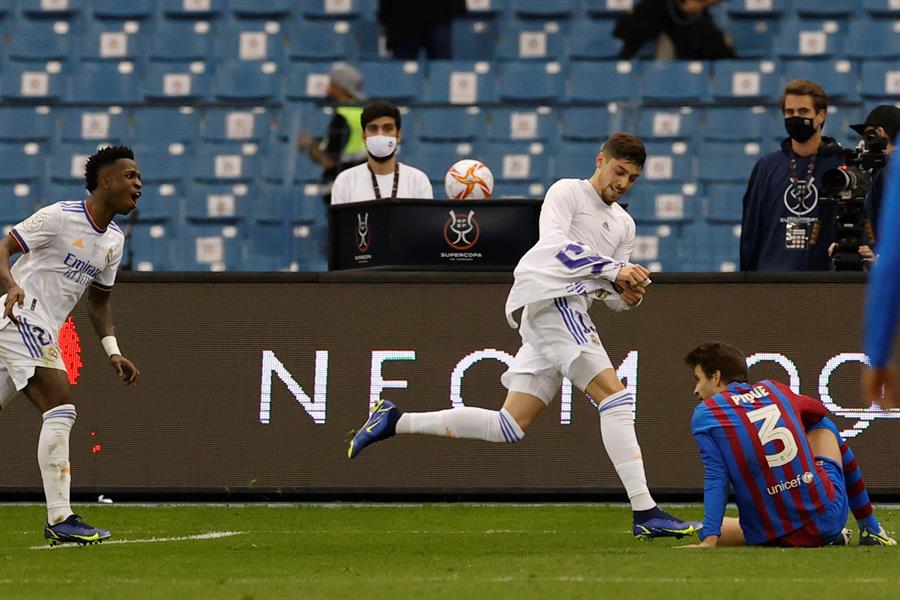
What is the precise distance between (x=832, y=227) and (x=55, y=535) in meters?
5.73

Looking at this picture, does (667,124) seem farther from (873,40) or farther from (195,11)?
(195,11)

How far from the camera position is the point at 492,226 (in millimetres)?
11328

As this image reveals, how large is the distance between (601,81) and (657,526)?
35.1ft

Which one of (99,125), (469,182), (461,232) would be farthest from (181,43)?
(461,232)

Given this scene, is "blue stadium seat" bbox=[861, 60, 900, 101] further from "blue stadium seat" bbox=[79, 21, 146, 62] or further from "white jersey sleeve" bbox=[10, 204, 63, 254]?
"white jersey sleeve" bbox=[10, 204, 63, 254]

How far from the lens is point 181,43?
19703 millimetres

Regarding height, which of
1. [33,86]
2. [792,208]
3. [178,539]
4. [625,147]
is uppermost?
[33,86]

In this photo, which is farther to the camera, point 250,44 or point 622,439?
point 250,44

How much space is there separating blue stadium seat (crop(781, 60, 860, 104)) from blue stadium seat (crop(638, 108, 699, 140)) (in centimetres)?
304

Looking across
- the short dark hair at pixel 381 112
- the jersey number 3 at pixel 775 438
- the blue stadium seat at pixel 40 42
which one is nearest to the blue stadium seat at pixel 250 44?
the blue stadium seat at pixel 40 42

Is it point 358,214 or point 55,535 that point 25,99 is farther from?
point 55,535

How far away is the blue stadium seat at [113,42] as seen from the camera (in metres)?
19.7

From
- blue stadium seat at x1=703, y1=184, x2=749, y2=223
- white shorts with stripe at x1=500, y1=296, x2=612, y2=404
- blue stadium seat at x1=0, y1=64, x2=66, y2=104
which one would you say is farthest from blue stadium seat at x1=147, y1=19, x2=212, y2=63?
white shorts with stripe at x1=500, y1=296, x2=612, y2=404

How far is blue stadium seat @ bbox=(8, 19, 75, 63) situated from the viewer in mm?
19750
